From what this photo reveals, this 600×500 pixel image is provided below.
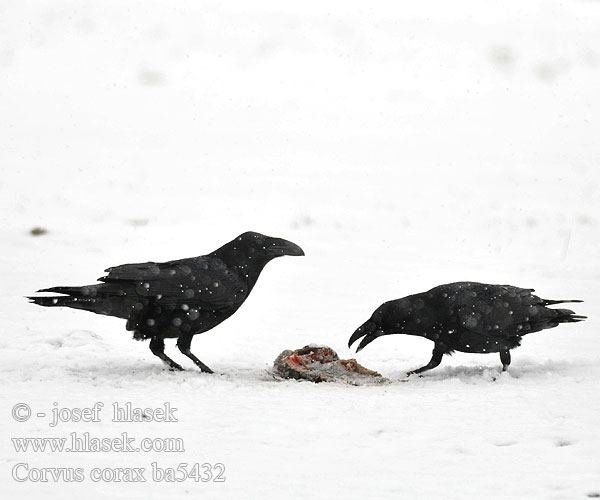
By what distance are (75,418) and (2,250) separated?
7.42 m

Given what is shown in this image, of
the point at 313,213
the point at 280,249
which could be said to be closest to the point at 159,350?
the point at 280,249

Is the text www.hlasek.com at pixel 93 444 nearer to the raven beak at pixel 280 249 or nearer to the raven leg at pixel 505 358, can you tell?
the raven beak at pixel 280 249

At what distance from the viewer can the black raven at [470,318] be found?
698cm

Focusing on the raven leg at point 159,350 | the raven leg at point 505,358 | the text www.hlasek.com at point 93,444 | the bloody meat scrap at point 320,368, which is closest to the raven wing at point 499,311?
the raven leg at point 505,358

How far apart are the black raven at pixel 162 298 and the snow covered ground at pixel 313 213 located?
35 centimetres

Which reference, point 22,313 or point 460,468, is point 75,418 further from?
point 22,313

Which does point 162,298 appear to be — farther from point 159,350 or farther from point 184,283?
point 159,350

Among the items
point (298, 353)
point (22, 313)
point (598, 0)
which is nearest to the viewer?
point (298, 353)

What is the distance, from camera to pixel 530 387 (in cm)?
615

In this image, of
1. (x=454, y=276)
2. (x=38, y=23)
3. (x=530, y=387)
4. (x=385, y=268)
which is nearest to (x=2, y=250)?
(x=385, y=268)

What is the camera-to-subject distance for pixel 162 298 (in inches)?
262

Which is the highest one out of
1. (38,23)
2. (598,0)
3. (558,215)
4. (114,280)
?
(598,0)

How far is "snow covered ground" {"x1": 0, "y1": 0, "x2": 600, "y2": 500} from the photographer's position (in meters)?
4.70

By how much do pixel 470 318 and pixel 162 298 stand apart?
94.2 inches
